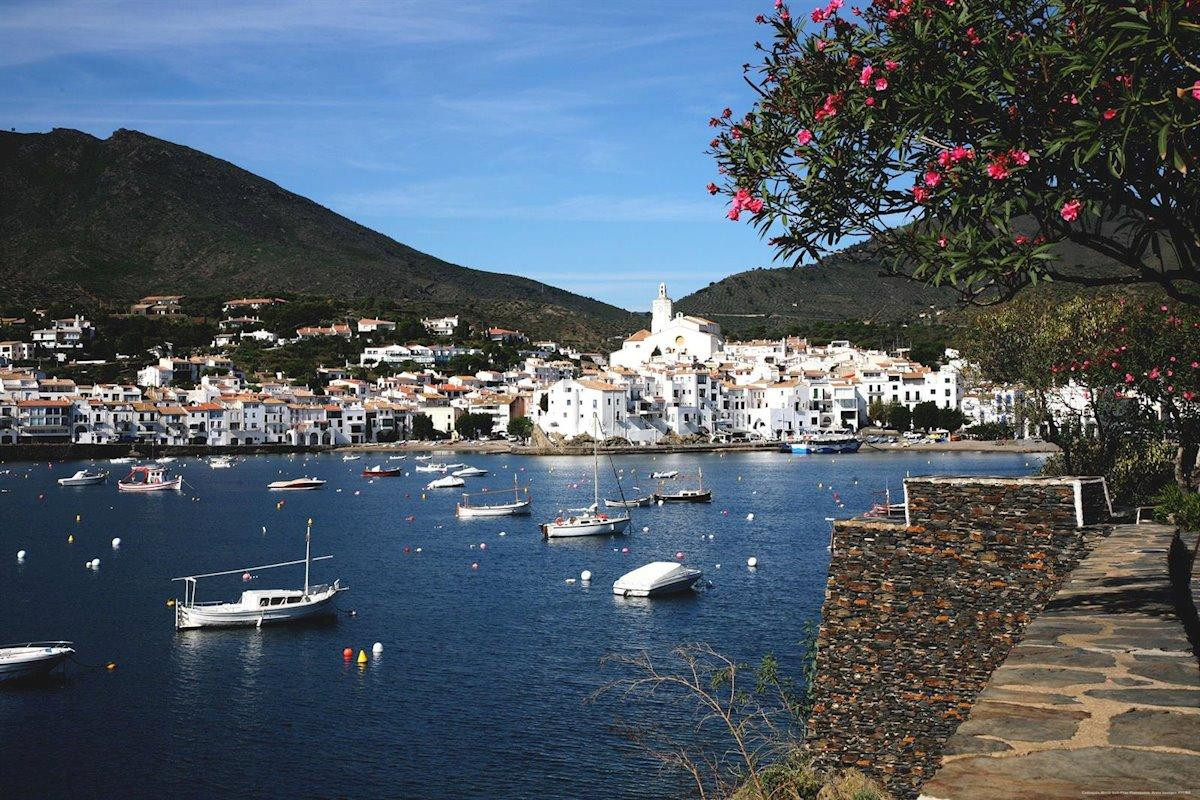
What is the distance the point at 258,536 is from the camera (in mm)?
49625

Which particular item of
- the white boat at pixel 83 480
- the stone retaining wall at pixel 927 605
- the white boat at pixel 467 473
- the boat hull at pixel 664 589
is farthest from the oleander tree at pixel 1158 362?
the white boat at pixel 83 480

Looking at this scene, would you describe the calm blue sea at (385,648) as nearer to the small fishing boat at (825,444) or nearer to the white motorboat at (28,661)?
the white motorboat at (28,661)

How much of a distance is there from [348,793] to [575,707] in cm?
500

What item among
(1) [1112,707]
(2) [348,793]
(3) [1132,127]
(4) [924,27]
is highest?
(4) [924,27]

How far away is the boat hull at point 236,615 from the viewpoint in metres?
28.2

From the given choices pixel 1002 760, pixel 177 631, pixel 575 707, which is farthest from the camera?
pixel 177 631

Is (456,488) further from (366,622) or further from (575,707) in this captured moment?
(575,707)

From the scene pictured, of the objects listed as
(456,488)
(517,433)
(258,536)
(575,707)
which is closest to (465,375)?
(517,433)

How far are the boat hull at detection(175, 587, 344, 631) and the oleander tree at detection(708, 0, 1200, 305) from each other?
2429 cm

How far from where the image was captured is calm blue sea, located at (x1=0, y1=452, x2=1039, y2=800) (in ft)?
57.0

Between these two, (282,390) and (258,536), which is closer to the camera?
(258,536)

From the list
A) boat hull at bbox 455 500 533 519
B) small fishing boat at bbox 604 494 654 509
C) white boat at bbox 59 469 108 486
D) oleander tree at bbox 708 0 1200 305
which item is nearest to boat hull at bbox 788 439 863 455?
small fishing boat at bbox 604 494 654 509

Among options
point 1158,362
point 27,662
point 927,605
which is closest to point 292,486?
point 27,662

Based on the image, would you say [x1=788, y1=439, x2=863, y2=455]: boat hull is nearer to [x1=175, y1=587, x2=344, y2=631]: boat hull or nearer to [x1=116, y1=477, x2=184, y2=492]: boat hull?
[x1=116, y1=477, x2=184, y2=492]: boat hull
